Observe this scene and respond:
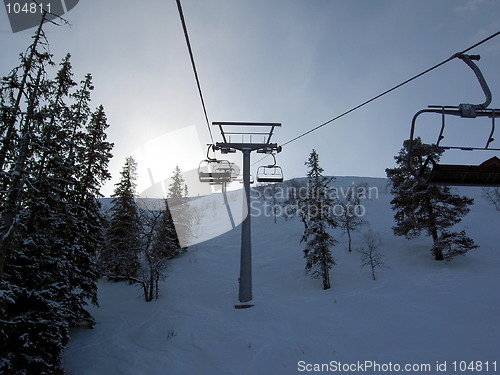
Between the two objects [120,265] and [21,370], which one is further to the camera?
[120,265]

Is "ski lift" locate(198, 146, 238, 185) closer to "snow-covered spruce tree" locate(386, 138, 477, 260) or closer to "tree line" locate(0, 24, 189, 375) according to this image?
"tree line" locate(0, 24, 189, 375)

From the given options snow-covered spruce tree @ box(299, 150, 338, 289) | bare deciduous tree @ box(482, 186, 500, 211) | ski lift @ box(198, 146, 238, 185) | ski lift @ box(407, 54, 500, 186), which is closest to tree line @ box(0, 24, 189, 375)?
ski lift @ box(198, 146, 238, 185)

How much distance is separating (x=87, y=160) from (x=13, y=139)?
9.07m

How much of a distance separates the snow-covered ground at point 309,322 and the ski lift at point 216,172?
26.1 ft

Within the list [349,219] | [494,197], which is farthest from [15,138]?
[494,197]

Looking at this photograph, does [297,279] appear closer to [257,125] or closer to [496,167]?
[257,125]

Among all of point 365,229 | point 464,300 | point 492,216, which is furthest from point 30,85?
point 492,216

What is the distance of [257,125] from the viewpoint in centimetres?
1543

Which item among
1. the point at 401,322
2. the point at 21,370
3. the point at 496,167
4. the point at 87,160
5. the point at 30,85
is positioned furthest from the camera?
the point at 87,160

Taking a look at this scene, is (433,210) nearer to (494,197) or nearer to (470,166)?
(470,166)

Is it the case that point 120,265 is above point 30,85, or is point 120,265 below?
below

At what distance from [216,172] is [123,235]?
16.0m

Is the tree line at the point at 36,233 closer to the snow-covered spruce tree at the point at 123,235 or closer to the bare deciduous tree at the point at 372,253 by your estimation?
the snow-covered spruce tree at the point at 123,235

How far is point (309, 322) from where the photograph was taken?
14.3 m
